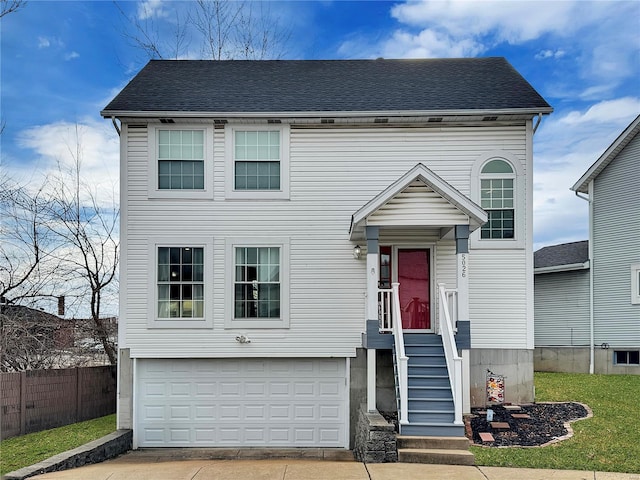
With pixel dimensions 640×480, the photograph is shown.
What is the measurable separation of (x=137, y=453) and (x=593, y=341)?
13621mm

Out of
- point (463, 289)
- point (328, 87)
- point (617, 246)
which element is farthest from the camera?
point (617, 246)

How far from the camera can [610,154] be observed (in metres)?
16.4

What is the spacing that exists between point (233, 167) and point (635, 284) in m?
12.2

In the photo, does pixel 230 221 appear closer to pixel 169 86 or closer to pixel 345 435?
pixel 169 86

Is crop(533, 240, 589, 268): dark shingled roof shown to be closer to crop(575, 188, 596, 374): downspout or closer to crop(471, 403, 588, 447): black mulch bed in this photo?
crop(575, 188, 596, 374): downspout

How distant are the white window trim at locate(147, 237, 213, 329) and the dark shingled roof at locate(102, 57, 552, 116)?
8.54 ft

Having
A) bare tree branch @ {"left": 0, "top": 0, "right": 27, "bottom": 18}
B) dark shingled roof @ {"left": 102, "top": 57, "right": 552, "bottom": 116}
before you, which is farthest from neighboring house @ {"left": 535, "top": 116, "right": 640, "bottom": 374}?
bare tree branch @ {"left": 0, "top": 0, "right": 27, "bottom": 18}

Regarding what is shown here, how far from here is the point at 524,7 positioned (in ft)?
43.0

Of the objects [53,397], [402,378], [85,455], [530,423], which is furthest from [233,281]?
[530,423]

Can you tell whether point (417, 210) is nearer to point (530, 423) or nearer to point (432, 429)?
point (432, 429)

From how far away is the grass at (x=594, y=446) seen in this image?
7211mm

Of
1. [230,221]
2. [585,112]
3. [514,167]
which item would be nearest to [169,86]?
[230,221]

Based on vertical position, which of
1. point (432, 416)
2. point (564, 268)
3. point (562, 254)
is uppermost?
point (562, 254)

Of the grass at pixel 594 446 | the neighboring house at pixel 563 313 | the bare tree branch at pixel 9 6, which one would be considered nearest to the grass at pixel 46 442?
the grass at pixel 594 446
